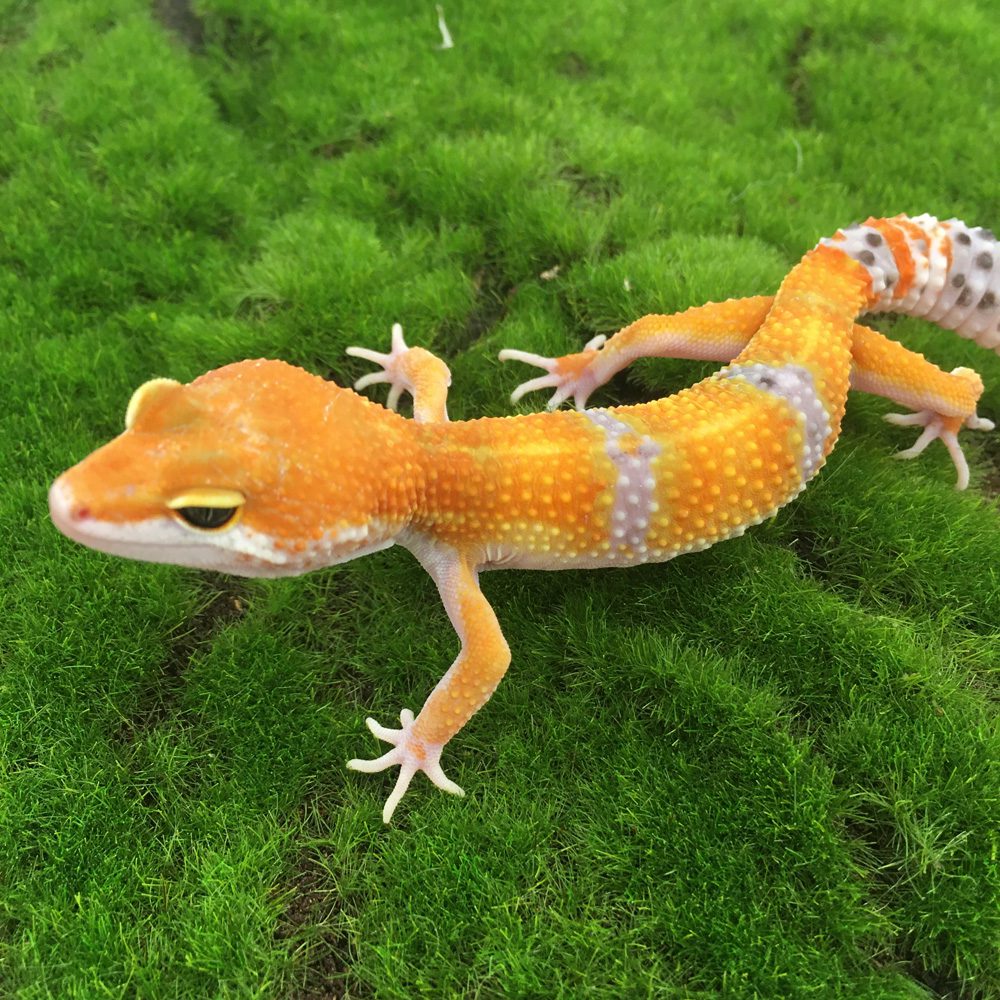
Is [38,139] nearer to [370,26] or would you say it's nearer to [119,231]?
[119,231]

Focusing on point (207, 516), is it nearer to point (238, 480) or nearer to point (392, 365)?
point (238, 480)

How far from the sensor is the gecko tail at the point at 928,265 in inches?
148

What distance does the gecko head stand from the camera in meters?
2.32

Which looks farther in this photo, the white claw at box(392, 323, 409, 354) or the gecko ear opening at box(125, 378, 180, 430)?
the white claw at box(392, 323, 409, 354)

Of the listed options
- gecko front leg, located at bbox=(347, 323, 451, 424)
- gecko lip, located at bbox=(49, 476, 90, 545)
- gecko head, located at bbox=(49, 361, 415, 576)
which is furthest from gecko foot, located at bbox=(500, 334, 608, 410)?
gecko lip, located at bbox=(49, 476, 90, 545)

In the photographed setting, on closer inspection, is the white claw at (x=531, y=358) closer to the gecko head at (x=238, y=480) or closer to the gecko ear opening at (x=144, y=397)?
the gecko head at (x=238, y=480)

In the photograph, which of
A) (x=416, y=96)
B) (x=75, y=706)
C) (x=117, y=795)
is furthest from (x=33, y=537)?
(x=416, y=96)

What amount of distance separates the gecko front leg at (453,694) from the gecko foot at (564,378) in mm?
1284

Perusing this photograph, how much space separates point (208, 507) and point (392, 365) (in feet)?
6.04

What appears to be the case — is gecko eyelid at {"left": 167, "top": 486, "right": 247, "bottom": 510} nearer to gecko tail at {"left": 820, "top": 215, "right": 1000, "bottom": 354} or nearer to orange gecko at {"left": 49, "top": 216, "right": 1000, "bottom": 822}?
orange gecko at {"left": 49, "top": 216, "right": 1000, "bottom": 822}

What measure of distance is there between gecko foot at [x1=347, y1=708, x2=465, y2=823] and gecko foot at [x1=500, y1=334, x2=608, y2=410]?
188cm

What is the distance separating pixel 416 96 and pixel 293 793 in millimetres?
4857

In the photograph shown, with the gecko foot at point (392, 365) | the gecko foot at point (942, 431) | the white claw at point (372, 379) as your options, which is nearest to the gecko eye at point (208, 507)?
the gecko foot at point (392, 365)

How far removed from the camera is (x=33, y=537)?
3.54 metres
